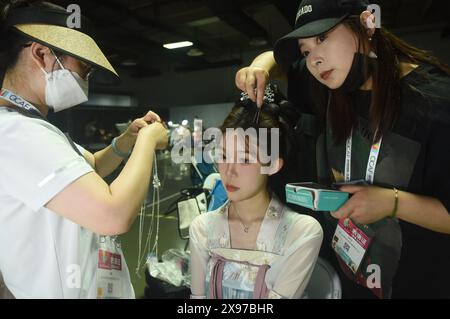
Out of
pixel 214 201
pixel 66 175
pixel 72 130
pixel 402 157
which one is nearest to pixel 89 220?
pixel 66 175

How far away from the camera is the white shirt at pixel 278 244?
0.82m

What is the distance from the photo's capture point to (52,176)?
0.63 meters

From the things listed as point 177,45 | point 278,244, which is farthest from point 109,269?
point 177,45

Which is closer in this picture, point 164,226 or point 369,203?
point 369,203

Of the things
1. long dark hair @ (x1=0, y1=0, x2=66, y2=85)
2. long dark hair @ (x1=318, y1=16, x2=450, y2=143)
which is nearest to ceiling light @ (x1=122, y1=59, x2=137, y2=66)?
long dark hair @ (x1=0, y1=0, x2=66, y2=85)

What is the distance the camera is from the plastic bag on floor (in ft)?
3.58

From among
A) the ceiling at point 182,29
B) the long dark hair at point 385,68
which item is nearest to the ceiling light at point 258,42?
the ceiling at point 182,29

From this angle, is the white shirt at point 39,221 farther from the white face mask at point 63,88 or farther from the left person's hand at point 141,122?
the left person's hand at point 141,122

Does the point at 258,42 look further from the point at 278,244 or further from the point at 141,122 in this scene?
the point at 278,244

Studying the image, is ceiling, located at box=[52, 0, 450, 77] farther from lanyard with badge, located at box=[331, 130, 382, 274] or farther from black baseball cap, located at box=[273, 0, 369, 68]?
lanyard with badge, located at box=[331, 130, 382, 274]

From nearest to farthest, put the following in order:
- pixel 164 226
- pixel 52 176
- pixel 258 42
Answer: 1. pixel 52 176
2. pixel 258 42
3. pixel 164 226

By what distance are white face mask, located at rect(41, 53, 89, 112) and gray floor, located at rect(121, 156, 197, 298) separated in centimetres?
31

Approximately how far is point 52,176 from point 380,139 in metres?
0.81

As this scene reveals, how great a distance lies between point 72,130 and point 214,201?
0.56 m
